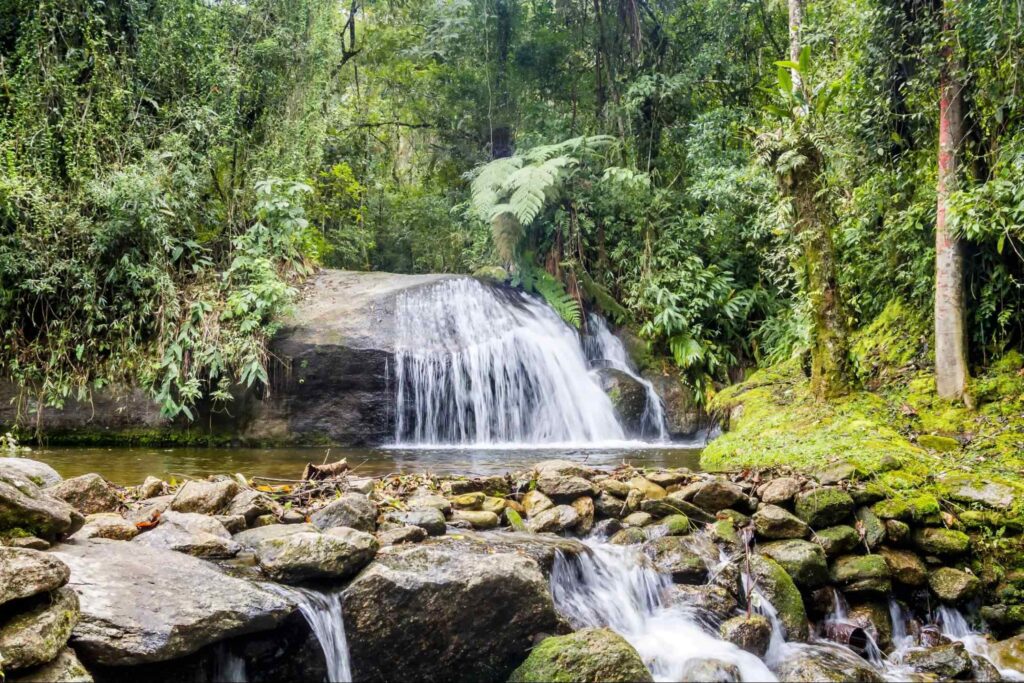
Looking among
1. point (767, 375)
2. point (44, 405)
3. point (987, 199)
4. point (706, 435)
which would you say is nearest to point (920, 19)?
point (987, 199)

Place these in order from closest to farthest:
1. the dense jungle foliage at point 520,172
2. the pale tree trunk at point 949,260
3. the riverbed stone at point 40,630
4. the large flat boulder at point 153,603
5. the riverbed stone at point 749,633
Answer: the riverbed stone at point 40,630, the large flat boulder at point 153,603, the riverbed stone at point 749,633, the pale tree trunk at point 949,260, the dense jungle foliage at point 520,172

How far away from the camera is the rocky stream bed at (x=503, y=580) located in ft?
8.82

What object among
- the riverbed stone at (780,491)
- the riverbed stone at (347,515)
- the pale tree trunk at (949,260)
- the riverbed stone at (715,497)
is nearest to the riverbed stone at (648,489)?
the riverbed stone at (715,497)

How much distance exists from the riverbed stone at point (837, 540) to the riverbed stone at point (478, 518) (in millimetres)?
2049

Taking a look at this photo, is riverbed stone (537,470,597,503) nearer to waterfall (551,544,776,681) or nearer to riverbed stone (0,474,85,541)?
waterfall (551,544,776,681)

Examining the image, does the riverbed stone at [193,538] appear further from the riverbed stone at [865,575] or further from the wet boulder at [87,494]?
the riverbed stone at [865,575]

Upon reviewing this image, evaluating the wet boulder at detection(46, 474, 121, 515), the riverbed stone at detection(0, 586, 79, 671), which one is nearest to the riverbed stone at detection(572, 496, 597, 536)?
the wet boulder at detection(46, 474, 121, 515)

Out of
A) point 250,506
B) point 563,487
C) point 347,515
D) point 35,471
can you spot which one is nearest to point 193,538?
point 250,506

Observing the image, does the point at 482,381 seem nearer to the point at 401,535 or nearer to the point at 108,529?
the point at 401,535

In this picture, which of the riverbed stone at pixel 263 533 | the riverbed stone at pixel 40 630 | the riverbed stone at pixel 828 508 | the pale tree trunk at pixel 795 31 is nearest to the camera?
the riverbed stone at pixel 40 630

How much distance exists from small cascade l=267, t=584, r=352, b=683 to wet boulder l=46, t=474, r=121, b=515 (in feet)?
4.31

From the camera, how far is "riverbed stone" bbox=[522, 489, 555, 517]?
14.4 ft

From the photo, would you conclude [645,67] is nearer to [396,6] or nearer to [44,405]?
[396,6]

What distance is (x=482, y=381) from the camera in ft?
31.5
